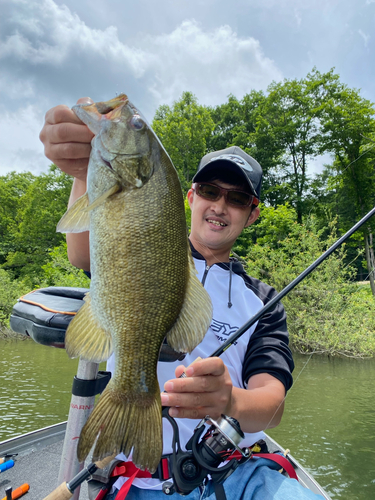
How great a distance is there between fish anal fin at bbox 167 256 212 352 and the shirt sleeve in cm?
78

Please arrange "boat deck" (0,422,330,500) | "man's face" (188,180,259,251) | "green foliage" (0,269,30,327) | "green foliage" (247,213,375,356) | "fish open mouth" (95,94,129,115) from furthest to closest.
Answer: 1. "green foliage" (0,269,30,327)
2. "green foliage" (247,213,375,356)
3. "boat deck" (0,422,330,500)
4. "man's face" (188,180,259,251)
5. "fish open mouth" (95,94,129,115)

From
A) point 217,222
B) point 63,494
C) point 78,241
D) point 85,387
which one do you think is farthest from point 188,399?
point 217,222

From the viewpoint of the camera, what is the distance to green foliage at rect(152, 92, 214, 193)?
65.3 feet

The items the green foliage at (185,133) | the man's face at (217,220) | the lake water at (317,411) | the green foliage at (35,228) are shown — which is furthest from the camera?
the green foliage at (35,228)

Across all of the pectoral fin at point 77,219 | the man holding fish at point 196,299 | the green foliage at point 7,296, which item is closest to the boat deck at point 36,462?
the man holding fish at point 196,299

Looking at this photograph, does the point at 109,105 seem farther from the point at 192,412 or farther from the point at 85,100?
the point at 192,412

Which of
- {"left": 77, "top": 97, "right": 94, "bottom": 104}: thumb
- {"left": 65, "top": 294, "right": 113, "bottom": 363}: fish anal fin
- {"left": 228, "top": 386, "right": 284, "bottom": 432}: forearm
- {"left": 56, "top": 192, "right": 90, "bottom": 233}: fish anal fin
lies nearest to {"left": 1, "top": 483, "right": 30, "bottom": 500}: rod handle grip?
{"left": 228, "top": 386, "right": 284, "bottom": 432}: forearm

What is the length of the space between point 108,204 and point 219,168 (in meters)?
1.08

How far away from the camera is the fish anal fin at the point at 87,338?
38.6 inches

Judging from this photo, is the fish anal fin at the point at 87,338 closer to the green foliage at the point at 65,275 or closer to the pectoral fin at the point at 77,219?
the pectoral fin at the point at 77,219

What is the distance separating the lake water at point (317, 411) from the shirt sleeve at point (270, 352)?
12.8ft

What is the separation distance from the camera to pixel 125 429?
0.92 meters

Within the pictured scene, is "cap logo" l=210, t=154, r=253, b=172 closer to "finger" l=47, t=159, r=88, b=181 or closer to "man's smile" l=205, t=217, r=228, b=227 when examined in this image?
"man's smile" l=205, t=217, r=228, b=227

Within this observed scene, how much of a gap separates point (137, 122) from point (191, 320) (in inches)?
26.0
